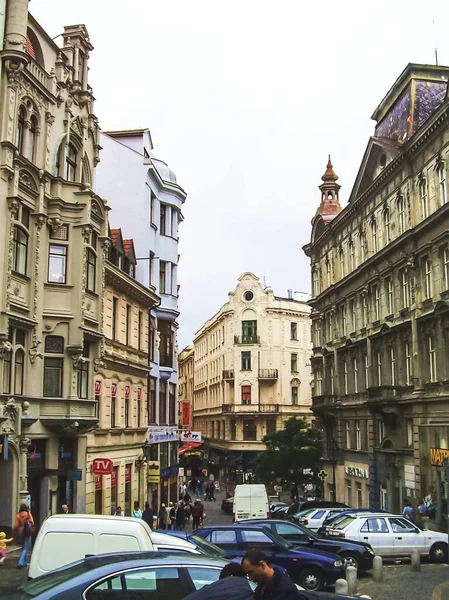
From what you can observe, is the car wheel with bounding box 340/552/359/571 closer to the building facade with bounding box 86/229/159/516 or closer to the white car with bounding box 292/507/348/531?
the white car with bounding box 292/507/348/531

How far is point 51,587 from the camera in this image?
854cm

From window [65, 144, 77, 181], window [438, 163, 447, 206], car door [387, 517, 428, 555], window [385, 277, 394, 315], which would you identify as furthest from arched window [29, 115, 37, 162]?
window [385, 277, 394, 315]

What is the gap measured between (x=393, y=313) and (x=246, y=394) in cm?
4300

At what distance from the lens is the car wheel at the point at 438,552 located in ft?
79.3

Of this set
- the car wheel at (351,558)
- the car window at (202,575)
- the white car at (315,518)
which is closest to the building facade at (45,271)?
the white car at (315,518)

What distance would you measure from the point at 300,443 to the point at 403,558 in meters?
27.1

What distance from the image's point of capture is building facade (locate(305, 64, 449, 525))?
114 feet

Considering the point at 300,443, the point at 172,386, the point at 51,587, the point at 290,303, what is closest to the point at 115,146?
the point at 172,386

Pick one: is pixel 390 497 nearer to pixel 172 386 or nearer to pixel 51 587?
pixel 172 386

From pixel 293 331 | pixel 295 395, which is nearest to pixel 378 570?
pixel 295 395

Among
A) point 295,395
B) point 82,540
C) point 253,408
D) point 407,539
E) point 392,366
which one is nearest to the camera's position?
point 82,540

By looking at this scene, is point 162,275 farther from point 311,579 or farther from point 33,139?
point 311,579

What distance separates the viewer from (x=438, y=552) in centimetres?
2420

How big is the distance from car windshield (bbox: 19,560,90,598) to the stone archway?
52.1 feet
